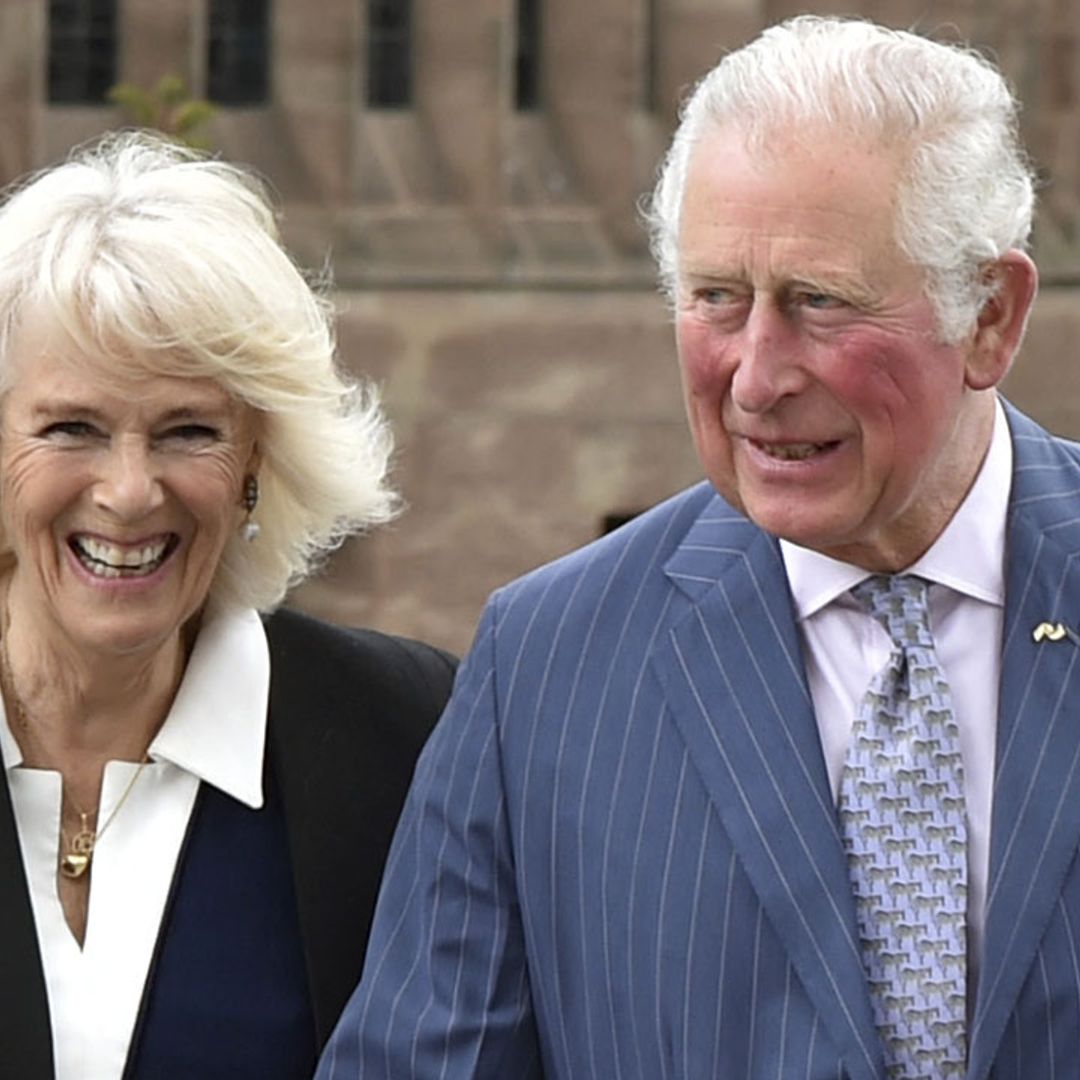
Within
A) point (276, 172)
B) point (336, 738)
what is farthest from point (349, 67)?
point (336, 738)

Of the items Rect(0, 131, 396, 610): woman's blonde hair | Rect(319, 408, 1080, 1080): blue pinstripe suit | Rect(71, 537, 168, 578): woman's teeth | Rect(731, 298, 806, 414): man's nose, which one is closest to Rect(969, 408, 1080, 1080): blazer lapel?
Rect(319, 408, 1080, 1080): blue pinstripe suit

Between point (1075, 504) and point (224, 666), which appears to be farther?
point (224, 666)

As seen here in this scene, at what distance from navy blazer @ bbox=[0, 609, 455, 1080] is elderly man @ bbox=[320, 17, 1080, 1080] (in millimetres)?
599

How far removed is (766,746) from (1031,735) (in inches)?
11.1

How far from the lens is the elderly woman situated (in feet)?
15.1

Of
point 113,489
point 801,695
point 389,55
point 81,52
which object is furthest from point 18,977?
point 389,55

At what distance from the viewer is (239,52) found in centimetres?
1622

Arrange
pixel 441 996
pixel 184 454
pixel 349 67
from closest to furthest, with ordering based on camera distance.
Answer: pixel 441 996, pixel 184 454, pixel 349 67

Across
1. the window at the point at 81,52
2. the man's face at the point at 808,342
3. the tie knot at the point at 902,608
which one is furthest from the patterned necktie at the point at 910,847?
the window at the point at 81,52

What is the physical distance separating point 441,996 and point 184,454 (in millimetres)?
910

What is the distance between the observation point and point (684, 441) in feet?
53.8

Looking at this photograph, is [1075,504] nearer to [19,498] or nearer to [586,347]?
[19,498]

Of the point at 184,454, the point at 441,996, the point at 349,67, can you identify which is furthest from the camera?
the point at 349,67

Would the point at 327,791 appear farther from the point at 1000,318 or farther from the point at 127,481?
the point at 1000,318
